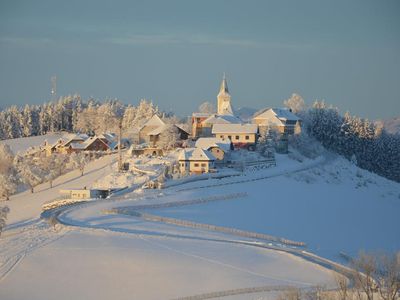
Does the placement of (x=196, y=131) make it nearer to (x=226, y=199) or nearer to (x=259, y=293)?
(x=226, y=199)

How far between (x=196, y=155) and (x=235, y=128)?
12.2m

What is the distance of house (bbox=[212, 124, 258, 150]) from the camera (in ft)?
254

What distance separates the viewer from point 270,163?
7288 cm

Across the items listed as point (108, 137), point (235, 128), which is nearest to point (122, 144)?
point (108, 137)

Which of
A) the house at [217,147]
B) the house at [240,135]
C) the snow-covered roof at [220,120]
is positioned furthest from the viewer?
the snow-covered roof at [220,120]

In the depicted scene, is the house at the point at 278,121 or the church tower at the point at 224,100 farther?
the church tower at the point at 224,100

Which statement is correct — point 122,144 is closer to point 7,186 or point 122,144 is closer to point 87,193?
point 7,186

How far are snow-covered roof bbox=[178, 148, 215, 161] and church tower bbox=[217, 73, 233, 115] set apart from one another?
25251mm

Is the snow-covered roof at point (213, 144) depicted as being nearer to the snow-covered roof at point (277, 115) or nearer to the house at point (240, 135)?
the house at point (240, 135)

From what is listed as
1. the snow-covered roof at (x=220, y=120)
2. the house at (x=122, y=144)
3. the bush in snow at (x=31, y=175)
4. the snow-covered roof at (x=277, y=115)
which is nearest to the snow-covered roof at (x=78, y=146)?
the house at (x=122, y=144)

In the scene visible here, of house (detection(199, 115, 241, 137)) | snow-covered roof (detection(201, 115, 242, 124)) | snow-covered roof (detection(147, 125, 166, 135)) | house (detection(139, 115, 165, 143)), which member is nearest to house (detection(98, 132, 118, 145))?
house (detection(139, 115, 165, 143))

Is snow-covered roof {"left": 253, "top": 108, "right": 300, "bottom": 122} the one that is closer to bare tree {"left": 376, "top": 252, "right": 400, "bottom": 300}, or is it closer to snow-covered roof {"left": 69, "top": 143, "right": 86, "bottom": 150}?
snow-covered roof {"left": 69, "top": 143, "right": 86, "bottom": 150}

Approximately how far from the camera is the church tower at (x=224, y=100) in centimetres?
9233

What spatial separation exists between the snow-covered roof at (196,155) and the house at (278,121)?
47.7ft
